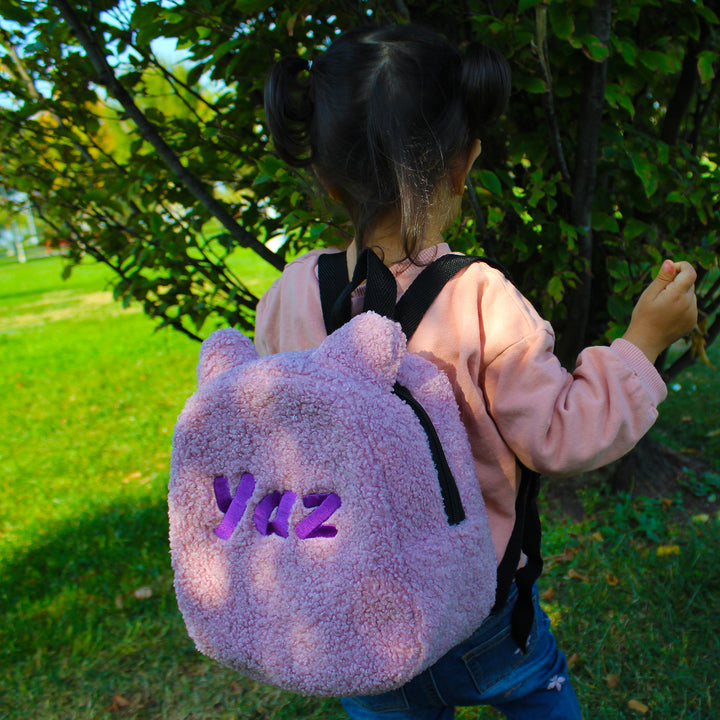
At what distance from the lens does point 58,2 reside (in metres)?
1.78

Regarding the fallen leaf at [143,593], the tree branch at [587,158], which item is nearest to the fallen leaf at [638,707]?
the tree branch at [587,158]

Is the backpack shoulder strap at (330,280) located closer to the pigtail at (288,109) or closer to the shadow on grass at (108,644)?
the pigtail at (288,109)

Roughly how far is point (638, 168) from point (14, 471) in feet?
15.5

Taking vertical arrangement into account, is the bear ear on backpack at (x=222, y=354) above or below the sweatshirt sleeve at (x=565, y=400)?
above

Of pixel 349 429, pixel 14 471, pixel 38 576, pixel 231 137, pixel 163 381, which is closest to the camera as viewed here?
pixel 349 429

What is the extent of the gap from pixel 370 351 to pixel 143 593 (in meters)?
2.54

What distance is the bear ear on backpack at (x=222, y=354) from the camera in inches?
48.9

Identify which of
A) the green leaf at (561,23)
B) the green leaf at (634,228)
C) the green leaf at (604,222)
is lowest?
the green leaf at (634,228)

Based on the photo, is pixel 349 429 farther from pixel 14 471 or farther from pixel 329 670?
pixel 14 471

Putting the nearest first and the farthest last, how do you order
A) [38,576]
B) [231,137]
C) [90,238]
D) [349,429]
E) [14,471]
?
[349,429] < [231,137] < [90,238] < [38,576] < [14,471]

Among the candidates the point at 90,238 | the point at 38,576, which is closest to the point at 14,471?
the point at 38,576

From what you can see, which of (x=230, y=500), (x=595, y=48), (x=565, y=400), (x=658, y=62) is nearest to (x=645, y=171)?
(x=658, y=62)

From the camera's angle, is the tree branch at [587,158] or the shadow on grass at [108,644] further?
the shadow on grass at [108,644]

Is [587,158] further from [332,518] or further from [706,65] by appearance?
[332,518]
